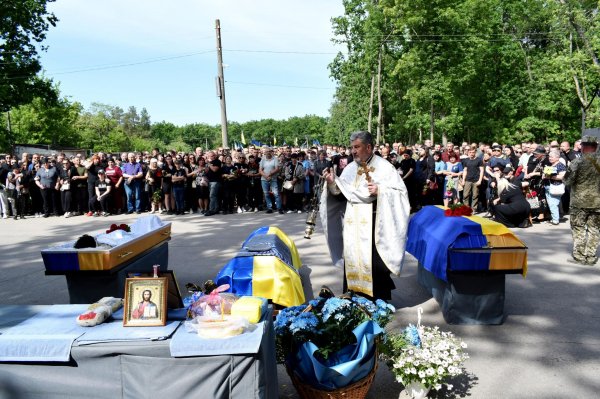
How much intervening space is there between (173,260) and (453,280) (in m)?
5.26

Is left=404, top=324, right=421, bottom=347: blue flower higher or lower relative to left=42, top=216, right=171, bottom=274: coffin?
lower

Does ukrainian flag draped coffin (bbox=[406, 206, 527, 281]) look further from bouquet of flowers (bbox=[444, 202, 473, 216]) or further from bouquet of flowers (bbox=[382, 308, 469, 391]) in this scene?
bouquet of flowers (bbox=[382, 308, 469, 391])

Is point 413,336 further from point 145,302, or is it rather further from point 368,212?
point 145,302

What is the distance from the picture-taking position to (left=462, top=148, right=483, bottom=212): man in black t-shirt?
12.9 metres

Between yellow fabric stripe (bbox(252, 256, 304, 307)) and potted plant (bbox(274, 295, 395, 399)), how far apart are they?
152 cm

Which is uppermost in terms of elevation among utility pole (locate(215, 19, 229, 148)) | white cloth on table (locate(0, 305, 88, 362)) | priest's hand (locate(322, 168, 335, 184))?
utility pole (locate(215, 19, 229, 148))

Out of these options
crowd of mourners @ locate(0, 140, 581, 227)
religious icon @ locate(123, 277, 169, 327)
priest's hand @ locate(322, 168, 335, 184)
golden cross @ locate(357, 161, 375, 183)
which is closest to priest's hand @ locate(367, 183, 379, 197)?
golden cross @ locate(357, 161, 375, 183)

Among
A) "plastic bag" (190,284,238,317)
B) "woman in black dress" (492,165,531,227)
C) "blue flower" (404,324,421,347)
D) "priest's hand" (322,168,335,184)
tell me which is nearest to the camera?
"plastic bag" (190,284,238,317)

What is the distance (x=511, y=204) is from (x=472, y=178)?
A: 237 cm

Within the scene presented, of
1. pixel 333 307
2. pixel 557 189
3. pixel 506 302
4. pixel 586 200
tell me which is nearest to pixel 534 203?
pixel 557 189

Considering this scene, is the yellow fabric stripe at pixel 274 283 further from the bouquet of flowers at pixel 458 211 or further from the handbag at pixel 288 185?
the handbag at pixel 288 185

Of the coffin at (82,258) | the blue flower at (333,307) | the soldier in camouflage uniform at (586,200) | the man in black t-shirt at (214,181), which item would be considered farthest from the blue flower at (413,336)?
the man in black t-shirt at (214,181)

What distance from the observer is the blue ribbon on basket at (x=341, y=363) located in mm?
3131

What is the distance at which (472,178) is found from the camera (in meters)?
12.9
